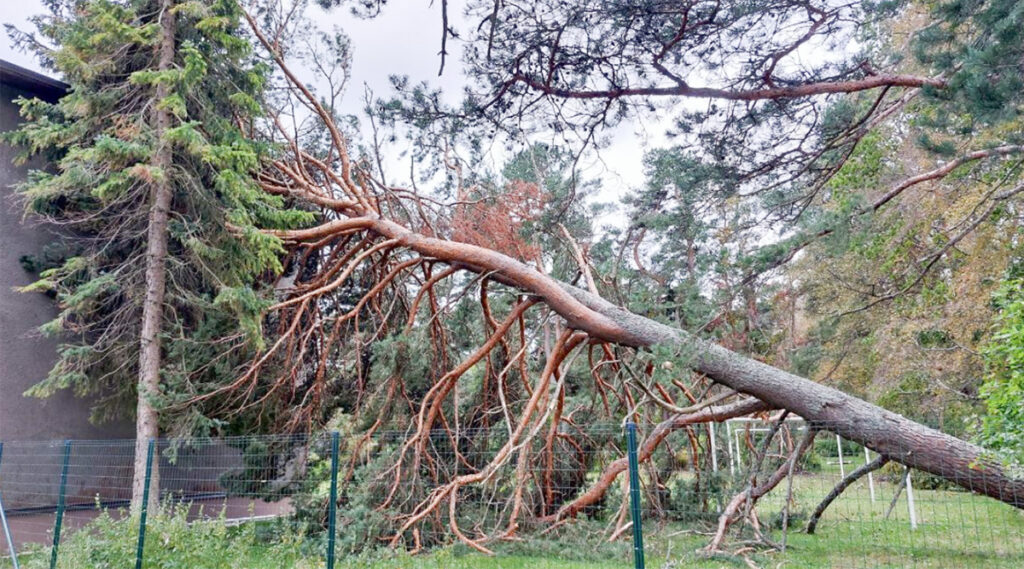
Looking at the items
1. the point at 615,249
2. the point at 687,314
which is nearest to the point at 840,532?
the point at 687,314

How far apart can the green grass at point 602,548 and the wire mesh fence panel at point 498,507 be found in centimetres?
2

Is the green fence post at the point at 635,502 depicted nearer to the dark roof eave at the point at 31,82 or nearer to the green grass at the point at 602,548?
the green grass at the point at 602,548

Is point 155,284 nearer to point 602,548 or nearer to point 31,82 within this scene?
point 31,82

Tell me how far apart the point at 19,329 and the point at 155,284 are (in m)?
3.24

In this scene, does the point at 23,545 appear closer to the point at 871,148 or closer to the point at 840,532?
the point at 840,532

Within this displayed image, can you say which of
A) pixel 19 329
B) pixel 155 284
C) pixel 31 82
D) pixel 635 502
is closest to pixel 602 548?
pixel 635 502

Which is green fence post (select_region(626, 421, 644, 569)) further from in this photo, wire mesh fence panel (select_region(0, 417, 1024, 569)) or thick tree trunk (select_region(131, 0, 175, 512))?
thick tree trunk (select_region(131, 0, 175, 512))

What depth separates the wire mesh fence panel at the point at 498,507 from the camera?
629 cm

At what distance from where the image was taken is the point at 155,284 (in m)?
7.55

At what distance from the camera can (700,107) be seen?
6793mm

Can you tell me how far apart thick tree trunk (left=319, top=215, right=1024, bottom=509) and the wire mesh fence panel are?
0.64 feet

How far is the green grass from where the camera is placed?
5.88m

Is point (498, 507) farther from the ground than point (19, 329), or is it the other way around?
point (19, 329)

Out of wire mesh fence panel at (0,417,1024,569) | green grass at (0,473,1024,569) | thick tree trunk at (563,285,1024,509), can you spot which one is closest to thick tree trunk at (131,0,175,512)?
wire mesh fence panel at (0,417,1024,569)
